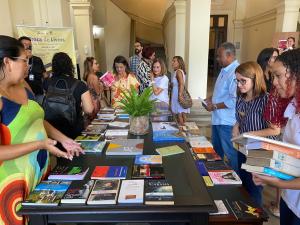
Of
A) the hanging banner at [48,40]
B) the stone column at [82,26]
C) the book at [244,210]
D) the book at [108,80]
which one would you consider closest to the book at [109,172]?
the book at [244,210]

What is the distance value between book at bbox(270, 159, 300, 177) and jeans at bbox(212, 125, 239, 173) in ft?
4.28

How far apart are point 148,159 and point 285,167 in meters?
0.75

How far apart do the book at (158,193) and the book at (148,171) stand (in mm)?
49

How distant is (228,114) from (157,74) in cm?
148

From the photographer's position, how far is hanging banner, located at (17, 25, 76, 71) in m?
4.34

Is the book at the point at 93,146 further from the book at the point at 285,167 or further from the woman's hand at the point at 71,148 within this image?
the book at the point at 285,167

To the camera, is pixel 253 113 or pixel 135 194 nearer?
pixel 135 194

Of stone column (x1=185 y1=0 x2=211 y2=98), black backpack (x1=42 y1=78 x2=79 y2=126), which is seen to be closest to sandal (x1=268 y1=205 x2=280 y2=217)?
black backpack (x1=42 y1=78 x2=79 y2=126)

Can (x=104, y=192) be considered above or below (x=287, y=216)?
above

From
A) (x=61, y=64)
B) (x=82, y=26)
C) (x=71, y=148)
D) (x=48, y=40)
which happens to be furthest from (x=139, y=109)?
(x=82, y=26)

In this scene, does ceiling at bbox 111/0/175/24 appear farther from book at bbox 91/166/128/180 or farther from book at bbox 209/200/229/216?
book at bbox 209/200/229/216

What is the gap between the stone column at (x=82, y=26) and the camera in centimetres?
709

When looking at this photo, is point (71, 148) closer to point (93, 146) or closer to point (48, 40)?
point (93, 146)

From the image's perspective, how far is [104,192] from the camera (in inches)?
45.1
